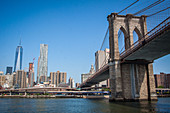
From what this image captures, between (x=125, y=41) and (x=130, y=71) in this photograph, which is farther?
(x=125, y=41)

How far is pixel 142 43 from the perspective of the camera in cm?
3158

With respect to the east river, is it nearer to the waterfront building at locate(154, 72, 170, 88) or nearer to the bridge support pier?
the bridge support pier

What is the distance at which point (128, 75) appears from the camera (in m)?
41.3

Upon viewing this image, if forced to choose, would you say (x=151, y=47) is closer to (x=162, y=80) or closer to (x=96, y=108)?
(x=96, y=108)

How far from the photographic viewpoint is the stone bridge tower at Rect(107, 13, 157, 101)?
131 feet

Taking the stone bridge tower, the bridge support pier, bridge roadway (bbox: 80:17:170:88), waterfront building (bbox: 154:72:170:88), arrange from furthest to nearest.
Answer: waterfront building (bbox: 154:72:170:88), the stone bridge tower, the bridge support pier, bridge roadway (bbox: 80:17:170:88)

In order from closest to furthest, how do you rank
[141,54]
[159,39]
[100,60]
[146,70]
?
[159,39] < [141,54] < [146,70] < [100,60]

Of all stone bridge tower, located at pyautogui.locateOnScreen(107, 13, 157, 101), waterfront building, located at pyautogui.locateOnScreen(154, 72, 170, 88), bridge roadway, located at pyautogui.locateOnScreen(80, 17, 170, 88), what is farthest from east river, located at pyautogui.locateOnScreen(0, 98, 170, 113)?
waterfront building, located at pyautogui.locateOnScreen(154, 72, 170, 88)

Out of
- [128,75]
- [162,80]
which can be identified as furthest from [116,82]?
[162,80]

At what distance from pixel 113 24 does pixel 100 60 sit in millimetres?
93883

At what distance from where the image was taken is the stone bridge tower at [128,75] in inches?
1573

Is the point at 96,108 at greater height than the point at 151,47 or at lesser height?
lesser

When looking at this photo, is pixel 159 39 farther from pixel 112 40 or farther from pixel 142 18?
pixel 142 18

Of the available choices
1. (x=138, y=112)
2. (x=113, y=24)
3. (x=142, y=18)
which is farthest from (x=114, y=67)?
(x=138, y=112)
